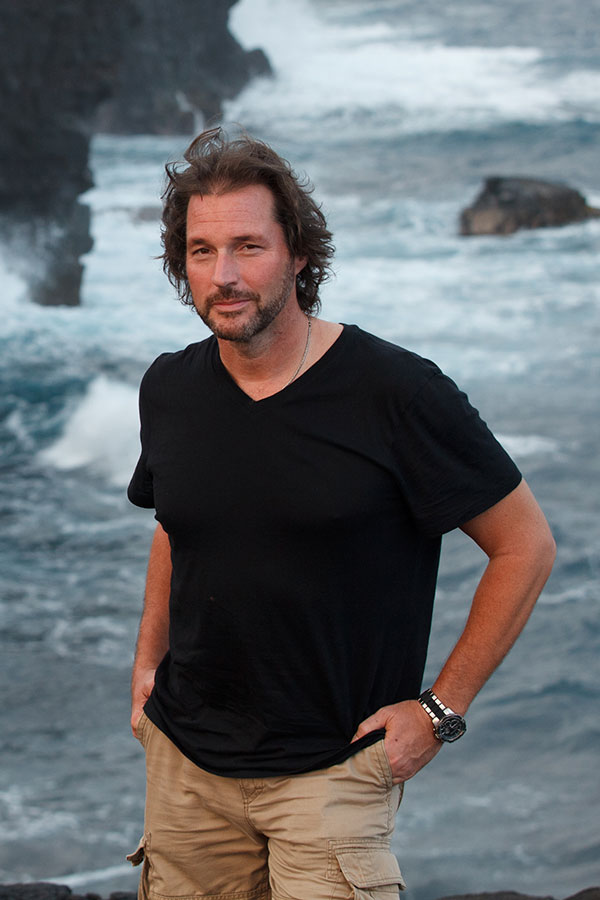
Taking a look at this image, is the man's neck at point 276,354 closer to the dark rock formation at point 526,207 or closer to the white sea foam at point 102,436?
the white sea foam at point 102,436

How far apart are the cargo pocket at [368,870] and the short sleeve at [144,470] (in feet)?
3.05

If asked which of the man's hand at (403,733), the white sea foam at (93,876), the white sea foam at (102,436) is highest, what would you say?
the white sea foam at (102,436)

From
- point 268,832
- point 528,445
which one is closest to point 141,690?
point 268,832

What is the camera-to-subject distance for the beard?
2.62 meters

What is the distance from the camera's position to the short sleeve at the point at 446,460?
99.6 inches

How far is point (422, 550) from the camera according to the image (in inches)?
106

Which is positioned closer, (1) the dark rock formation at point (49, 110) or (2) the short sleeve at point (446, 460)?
(2) the short sleeve at point (446, 460)

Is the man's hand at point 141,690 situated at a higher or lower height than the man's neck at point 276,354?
lower

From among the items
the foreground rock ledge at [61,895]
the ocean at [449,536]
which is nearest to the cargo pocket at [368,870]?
the foreground rock ledge at [61,895]

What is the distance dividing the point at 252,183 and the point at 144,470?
72 centimetres

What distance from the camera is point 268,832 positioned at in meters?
2.71

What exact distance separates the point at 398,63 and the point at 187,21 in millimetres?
15223

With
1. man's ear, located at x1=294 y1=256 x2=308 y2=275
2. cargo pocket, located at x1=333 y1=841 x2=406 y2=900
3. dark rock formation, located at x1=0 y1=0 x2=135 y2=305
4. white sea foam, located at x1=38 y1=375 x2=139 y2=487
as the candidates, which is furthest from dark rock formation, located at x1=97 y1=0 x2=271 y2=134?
cargo pocket, located at x1=333 y1=841 x2=406 y2=900

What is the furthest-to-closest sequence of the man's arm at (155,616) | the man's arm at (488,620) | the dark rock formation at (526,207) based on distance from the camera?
the dark rock formation at (526,207) < the man's arm at (155,616) < the man's arm at (488,620)
